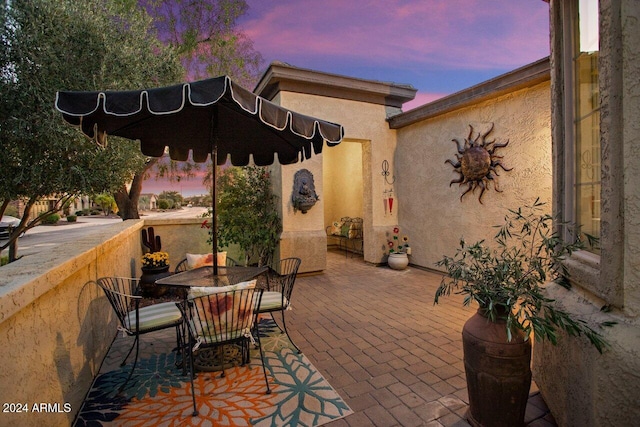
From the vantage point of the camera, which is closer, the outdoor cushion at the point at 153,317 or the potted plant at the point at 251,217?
the outdoor cushion at the point at 153,317

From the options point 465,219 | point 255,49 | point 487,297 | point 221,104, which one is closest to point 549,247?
point 487,297

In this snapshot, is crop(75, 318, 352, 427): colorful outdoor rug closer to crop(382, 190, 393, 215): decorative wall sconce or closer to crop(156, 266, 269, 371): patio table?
crop(156, 266, 269, 371): patio table

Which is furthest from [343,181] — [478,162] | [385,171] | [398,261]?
[478,162]

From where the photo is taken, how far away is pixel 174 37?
396 inches

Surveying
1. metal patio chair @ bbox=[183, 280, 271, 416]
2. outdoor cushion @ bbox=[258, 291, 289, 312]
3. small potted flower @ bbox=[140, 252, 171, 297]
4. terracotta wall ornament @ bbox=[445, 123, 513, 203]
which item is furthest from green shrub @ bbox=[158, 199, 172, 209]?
metal patio chair @ bbox=[183, 280, 271, 416]

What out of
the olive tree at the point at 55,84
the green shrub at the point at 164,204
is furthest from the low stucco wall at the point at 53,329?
the green shrub at the point at 164,204

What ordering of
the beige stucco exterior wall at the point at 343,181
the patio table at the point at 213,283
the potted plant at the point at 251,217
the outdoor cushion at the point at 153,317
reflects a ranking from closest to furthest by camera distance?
the outdoor cushion at the point at 153,317 → the patio table at the point at 213,283 → the potted plant at the point at 251,217 → the beige stucco exterior wall at the point at 343,181

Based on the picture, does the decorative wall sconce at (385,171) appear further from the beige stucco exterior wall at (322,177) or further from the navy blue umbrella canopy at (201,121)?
the navy blue umbrella canopy at (201,121)

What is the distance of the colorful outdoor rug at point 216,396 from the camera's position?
2238 mm

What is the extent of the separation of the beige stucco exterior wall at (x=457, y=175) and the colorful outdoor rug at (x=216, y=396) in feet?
13.8

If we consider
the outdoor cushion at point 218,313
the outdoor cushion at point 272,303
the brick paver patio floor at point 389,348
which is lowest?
the brick paver patio floor at point 389,348

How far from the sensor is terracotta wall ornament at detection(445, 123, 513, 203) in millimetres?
5160

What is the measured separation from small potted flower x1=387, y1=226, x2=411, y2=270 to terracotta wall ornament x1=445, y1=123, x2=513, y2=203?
183cm

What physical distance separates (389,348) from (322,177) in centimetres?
427
